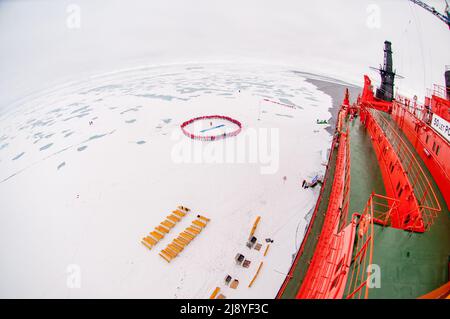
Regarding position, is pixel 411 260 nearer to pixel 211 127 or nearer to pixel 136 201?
pixel 136 201

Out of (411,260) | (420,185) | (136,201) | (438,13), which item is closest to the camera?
(411,260)

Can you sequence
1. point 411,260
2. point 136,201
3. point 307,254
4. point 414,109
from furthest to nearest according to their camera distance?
1. point 136,201
2. point 414,109
3. point 307,254
4. point 411,260

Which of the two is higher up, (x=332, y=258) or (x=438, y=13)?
(x=438, y=13)

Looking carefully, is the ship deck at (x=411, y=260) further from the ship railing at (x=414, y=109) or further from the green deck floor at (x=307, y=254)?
the ship railing at (x=414, y=109)

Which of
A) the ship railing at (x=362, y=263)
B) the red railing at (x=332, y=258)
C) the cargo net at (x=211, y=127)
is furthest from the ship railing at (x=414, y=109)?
the cargo net at (x=211, y=127)

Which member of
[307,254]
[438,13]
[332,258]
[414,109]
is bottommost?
[307,254]

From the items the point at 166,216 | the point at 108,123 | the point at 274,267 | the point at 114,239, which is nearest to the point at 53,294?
the point at 114,239

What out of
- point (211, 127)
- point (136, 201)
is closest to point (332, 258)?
point (136, 201)
